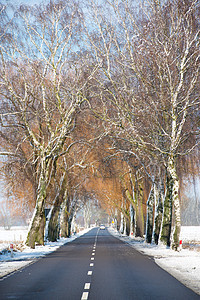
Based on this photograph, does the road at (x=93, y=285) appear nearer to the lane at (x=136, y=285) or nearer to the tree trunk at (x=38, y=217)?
the lane at (x=136, y=285)

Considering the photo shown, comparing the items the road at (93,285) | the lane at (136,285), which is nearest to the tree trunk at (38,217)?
the road at (93,285)

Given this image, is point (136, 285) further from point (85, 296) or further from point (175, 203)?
point (175, 203)

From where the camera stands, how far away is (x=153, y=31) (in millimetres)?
23375

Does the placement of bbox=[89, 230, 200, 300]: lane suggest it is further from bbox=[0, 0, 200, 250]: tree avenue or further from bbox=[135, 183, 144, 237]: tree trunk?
bbox=[135, 183, 144, 237]: tree trunk

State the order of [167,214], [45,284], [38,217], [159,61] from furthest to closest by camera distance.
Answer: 1. [38,217]
2. [167,214]
3. [159,61]
4. [45,284]

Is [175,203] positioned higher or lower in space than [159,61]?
lower

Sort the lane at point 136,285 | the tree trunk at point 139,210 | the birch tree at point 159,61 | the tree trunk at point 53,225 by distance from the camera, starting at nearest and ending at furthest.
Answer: the lane at point 136,285 < the birch tree at point 159,61 < the tree trunk at point 53,225 < the tree trunk at point 139,210

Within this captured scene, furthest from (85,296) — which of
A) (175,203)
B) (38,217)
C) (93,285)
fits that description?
(38,217)

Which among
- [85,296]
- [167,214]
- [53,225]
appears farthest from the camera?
[53,225]

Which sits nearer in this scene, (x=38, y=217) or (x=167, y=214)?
(x=167, y=214)

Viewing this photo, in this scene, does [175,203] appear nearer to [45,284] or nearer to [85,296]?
[45,284]

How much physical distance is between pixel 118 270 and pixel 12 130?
17509mm

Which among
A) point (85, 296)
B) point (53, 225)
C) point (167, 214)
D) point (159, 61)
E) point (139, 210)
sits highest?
point (159, 61)

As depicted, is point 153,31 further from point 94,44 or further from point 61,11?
point 61,11
